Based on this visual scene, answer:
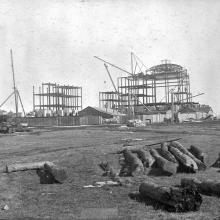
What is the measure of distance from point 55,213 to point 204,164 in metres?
7.77

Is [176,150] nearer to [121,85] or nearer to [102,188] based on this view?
[102,188]

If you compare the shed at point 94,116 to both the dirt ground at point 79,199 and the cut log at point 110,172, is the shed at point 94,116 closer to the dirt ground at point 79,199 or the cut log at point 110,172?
the dirt ground at point 79,199

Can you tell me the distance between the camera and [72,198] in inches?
413

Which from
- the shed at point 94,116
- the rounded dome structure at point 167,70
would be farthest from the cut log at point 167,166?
the rounded dome structure at point 167,70

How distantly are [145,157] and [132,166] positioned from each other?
1.33 metres

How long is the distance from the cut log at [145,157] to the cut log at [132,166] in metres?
0.33

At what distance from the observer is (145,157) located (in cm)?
1556

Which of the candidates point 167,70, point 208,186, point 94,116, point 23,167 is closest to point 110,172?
point 23,167

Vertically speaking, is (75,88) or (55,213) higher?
(75,88)

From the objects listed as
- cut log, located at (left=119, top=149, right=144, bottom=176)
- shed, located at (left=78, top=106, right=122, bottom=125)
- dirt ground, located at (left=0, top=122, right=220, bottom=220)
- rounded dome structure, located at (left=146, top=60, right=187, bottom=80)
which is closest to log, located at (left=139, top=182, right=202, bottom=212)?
dirt ground, located at (left=0, top=122, right=220, bottom=220)

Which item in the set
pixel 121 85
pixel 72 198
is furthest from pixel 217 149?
pixel 121 85

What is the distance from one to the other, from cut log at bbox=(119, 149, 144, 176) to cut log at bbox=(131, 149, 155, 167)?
1.07ft

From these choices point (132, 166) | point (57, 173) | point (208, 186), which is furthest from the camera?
point (132, 166)

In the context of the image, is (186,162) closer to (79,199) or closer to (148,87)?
(79,199)
